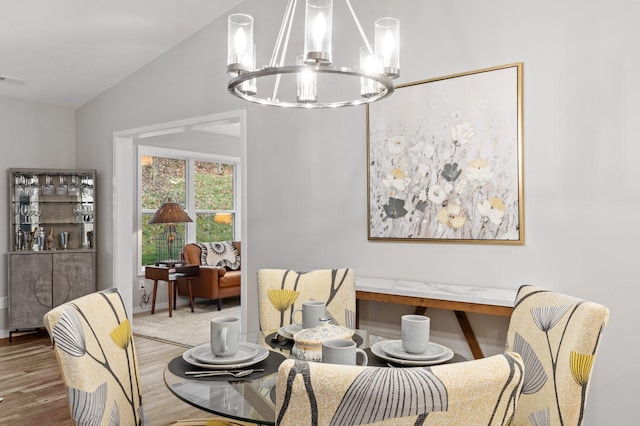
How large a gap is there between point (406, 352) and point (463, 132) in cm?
167

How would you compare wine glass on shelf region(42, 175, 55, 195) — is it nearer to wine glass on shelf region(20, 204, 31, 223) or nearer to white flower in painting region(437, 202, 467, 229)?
wine glass on shelf region(20, 204, 31, 223)

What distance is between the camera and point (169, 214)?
631cm

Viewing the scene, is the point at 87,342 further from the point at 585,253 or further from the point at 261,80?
the point at 261,80

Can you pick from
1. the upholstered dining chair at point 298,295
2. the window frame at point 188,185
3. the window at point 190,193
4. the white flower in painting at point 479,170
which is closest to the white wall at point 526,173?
the white flower in painting at point 479,170

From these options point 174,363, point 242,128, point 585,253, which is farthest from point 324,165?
point 174,363

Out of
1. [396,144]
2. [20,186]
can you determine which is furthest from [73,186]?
[396,144]

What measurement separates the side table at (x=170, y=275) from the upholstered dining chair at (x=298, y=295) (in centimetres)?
390

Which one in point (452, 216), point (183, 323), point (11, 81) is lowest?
point (183, 323)

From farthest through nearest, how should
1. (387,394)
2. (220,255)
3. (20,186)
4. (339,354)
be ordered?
(220,255)
(20,186)
(339,354)
(387,394)

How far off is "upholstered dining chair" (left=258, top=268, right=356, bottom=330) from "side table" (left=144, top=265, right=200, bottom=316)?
3.90m

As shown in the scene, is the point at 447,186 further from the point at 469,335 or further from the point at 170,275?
the point at 170,275

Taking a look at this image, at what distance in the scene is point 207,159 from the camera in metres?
7.40

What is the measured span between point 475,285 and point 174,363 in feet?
6.26

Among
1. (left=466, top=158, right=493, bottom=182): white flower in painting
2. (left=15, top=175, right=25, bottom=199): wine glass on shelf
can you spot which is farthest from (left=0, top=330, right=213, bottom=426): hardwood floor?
(left=466, top=158, right=493, bottom=182): white flower in painting
